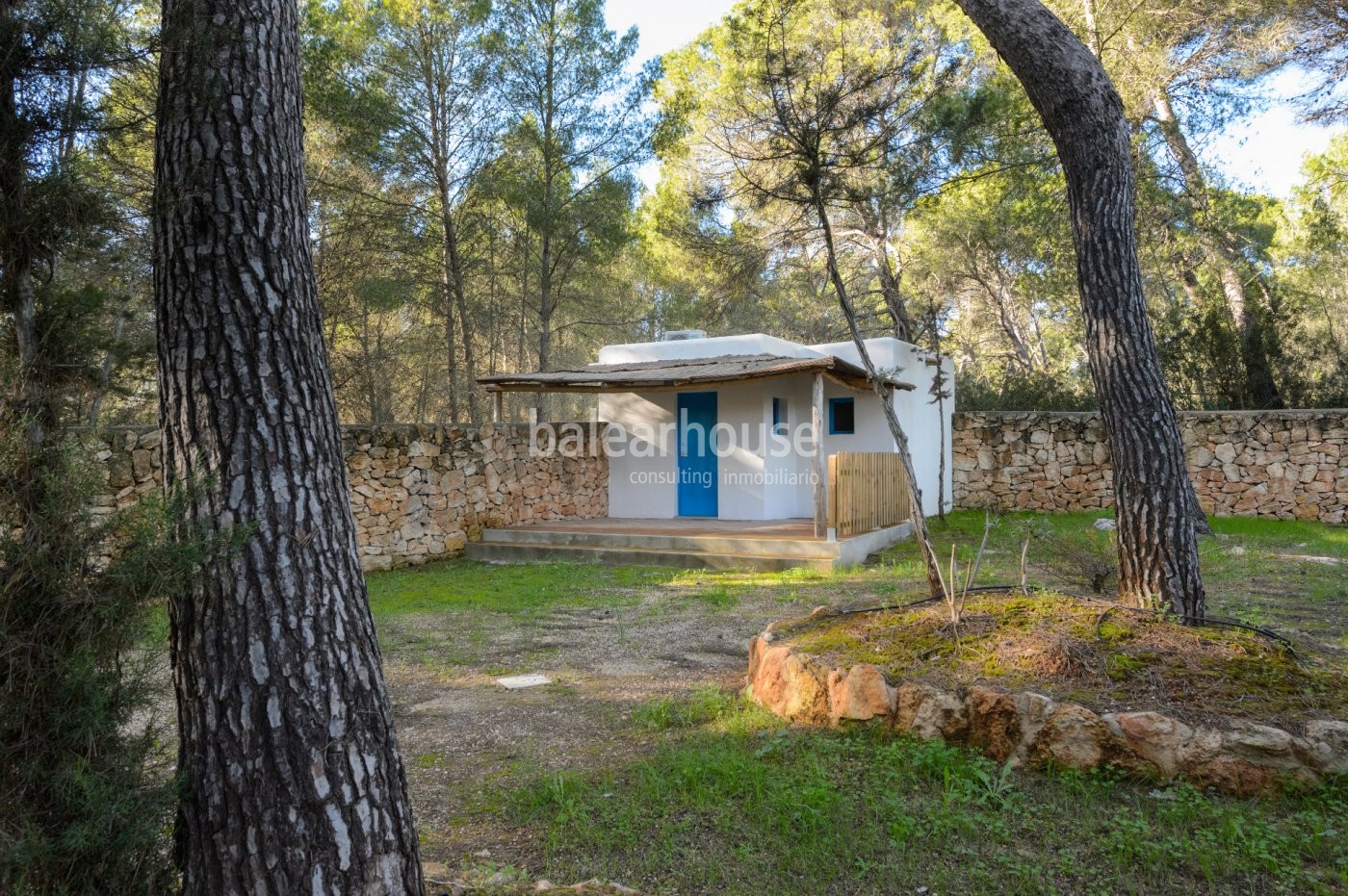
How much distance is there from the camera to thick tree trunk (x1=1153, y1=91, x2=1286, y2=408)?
41.0 ft

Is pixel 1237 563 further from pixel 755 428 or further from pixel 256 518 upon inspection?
→ pixel 256 518

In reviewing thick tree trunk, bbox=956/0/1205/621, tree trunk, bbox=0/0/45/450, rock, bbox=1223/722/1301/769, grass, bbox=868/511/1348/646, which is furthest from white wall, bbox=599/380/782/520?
tree trunk, bbox=0/0/45/450

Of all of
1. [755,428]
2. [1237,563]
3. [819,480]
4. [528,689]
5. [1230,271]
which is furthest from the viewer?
[1230,271]

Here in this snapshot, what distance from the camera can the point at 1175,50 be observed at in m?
11.3

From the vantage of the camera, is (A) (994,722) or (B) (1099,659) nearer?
(A) (994,722)

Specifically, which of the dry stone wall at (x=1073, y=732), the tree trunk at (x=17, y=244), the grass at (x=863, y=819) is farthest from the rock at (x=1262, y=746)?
the tree trunk at (x=17, y=244)

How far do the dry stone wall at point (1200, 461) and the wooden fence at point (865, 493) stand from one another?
106 inches

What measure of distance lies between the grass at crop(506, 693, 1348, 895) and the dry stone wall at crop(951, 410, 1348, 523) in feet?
36.0

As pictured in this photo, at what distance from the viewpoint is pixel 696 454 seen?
12.0m

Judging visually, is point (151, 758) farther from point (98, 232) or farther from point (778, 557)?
point (778, 557)

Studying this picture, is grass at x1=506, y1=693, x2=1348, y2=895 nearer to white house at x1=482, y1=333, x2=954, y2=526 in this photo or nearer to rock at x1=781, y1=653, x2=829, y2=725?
rock at x1=781, y1=653, x2=829, y2=725

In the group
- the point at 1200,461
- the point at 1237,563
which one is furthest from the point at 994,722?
the point at 1200,461

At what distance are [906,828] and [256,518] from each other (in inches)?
88.4

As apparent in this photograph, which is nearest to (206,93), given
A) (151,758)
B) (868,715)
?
(151,758)
